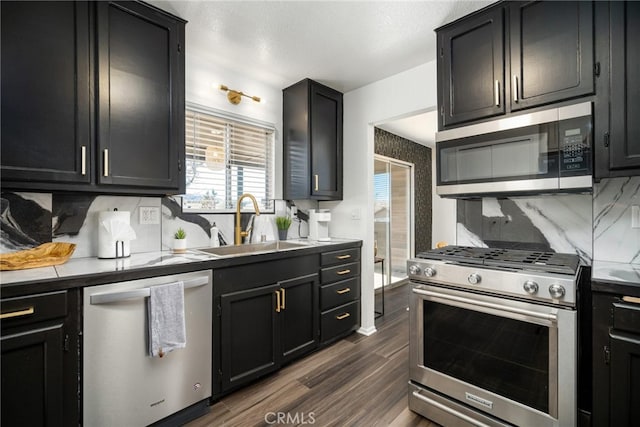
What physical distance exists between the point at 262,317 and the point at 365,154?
1.90 m

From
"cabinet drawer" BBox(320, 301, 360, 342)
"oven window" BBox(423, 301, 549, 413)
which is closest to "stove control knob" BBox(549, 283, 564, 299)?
"oven window" BBox(423, 301, 549, 413)

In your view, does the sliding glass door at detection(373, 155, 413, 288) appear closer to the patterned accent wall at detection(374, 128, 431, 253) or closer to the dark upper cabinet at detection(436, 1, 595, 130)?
the patterned accent wall at detection(374, 128, 431, 253)

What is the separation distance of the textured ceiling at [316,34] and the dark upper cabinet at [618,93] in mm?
669

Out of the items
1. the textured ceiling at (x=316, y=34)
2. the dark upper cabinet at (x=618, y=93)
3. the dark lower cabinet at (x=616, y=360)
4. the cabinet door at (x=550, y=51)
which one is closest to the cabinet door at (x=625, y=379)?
the dark lower cabinet at (x=616, y=360)

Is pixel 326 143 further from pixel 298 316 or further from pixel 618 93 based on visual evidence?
pixel 618 93

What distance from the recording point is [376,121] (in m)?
2.94

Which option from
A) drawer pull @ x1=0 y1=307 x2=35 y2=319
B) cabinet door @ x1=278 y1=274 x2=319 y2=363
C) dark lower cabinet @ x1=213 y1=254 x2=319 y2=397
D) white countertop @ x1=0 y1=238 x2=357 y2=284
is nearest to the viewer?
drawer pull @ x1=0 y1=307 x2=35 y2=319

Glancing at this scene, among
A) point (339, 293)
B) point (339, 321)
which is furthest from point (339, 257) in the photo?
point (339, 321)

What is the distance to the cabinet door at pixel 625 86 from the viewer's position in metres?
1.41

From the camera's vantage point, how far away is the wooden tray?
1.42 m

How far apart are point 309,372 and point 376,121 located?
2390 mm

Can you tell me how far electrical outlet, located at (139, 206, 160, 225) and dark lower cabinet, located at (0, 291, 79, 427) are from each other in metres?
0.87

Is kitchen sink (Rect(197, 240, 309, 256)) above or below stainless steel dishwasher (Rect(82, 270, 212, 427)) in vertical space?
above

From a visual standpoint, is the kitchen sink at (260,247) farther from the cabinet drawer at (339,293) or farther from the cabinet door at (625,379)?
the cabinet door at (625,379)
